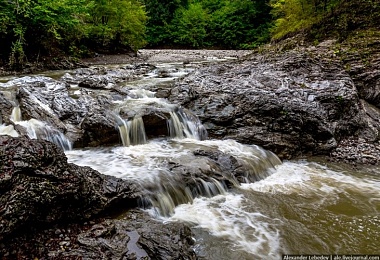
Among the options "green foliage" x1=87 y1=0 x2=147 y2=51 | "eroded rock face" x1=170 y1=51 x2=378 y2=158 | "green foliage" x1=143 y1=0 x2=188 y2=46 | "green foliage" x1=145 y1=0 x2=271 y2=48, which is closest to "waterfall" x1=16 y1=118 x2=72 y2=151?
"eroded rock face" x1=170 y1=51 x2=378 y2=158

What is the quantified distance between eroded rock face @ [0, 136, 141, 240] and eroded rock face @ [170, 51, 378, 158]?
4.69 m

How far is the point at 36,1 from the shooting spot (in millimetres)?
13664

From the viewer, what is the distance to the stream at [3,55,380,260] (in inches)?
167

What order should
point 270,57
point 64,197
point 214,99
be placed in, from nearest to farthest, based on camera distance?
point 64,197 < point 214,99 < point 270,57

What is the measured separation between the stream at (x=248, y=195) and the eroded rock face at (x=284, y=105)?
0.53 meters

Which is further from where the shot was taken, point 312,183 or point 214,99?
point 214,99

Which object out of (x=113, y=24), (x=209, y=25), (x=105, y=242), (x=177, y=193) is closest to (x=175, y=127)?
(x=177, y=193)

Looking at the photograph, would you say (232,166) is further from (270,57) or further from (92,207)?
(270,57)

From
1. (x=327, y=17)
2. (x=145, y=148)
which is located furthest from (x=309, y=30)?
(x=145, y=148)

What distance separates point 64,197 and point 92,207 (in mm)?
481

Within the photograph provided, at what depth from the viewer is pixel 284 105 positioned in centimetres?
848

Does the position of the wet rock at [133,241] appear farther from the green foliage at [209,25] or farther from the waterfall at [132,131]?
the green foliage at [209,25]

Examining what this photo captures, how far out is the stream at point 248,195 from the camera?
423cm

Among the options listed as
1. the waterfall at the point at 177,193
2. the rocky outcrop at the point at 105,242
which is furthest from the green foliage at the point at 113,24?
the rocky outcrop at the point at 105,242
